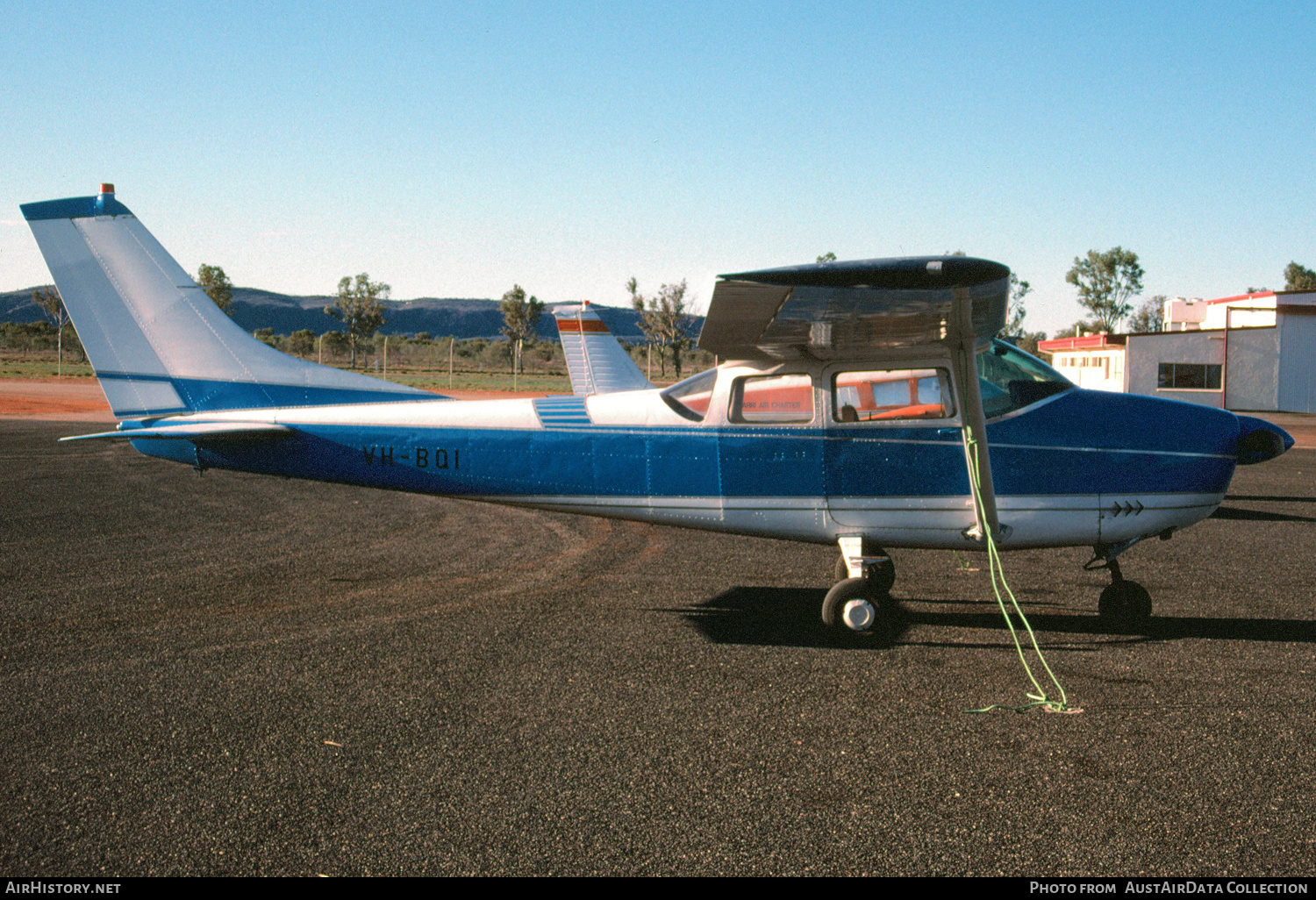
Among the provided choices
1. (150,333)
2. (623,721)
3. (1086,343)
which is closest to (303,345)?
(1086,343)

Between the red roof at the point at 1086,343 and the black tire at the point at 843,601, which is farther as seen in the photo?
the red roof at the point at 1086,343

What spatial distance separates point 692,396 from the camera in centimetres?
668

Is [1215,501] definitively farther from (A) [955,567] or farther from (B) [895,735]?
(B) [895,735]

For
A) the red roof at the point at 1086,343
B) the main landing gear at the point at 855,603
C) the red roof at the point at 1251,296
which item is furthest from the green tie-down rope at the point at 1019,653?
the red roof at the point at 1251,296

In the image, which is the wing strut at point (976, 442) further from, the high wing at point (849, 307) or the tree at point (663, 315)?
the tree at point (663, 315)

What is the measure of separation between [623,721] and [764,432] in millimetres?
2585

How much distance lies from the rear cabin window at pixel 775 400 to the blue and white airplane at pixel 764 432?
0.05ft

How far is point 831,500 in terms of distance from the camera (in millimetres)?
6340

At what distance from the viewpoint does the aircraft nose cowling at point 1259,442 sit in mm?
6148

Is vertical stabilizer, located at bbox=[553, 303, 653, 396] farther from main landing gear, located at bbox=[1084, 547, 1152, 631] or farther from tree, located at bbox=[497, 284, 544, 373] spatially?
tree, located at bbox=[497, 284, 544, 373]

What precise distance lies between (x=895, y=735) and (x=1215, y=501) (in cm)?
345

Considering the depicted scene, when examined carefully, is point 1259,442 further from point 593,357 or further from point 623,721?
point 593,357

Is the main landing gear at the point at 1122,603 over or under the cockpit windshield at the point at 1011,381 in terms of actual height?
under
